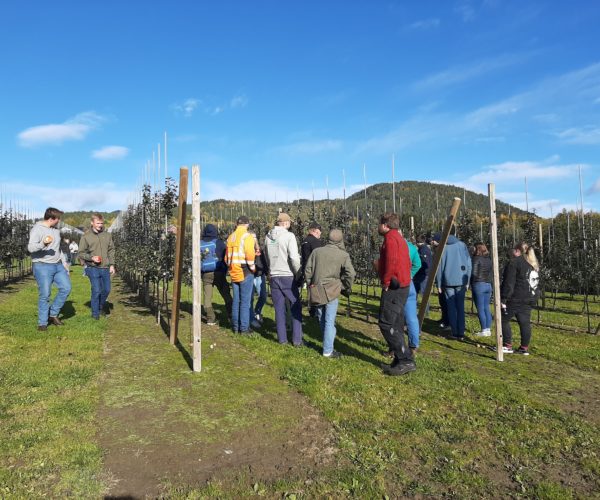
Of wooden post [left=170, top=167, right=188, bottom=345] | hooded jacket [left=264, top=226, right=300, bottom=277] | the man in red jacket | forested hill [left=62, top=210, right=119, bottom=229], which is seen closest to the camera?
the man in red jacket

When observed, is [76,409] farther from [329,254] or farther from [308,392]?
[329,254]

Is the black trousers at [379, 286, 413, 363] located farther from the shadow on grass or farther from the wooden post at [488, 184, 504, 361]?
the shadow on grass

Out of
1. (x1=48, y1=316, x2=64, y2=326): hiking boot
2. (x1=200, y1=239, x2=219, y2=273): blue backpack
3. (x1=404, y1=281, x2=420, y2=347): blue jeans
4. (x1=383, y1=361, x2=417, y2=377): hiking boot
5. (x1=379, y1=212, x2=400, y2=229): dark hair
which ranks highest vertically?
(x1=379, y1=212, x2=400, y2=229): dark hair

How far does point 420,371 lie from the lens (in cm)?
548

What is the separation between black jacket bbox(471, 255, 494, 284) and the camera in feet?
25.9

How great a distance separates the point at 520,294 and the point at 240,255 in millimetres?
4604

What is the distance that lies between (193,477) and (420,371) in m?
3.42

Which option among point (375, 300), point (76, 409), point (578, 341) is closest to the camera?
point (76, 409)

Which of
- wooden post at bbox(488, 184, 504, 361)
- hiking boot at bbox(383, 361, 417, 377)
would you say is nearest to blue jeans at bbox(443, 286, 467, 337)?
wooden post at bbox(488, 184, 504, 361)

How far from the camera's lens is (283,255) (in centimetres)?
678

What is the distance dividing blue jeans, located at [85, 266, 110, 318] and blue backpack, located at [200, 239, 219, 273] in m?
2.01

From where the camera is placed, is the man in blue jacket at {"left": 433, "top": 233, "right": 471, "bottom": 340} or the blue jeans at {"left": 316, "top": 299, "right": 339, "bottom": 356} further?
the man in blue jacket at {"left": 433, "top": 233, "right": 471, "bottom": 340}

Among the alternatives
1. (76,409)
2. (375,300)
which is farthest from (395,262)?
(375,300)

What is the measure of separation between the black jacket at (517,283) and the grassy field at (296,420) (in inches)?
36.7
